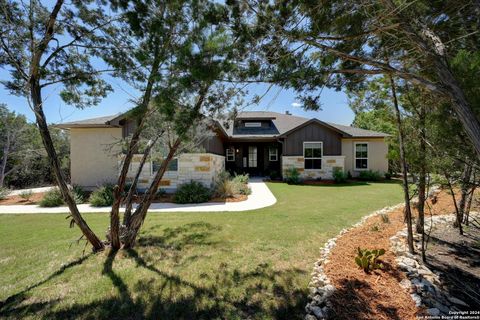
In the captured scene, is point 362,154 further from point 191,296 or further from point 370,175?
point 191,296

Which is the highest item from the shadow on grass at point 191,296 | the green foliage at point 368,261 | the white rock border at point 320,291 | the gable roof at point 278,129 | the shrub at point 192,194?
the gable roof at point 278,129

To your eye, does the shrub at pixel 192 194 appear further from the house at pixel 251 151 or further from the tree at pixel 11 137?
the tree at pixel 11 137

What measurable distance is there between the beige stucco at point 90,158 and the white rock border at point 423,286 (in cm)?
1341

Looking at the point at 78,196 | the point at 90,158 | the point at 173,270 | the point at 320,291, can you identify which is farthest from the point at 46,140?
the point at 90,158

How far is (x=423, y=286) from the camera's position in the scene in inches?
124

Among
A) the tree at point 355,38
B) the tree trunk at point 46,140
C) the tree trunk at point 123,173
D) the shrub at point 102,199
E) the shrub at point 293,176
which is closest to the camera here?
the tree at point 355,38

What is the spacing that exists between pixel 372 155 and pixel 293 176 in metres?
7.03

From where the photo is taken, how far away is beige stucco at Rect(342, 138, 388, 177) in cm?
1681

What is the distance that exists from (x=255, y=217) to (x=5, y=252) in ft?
19.3

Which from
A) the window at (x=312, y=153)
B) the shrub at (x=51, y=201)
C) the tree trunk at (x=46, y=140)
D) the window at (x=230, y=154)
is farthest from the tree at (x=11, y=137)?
the window at (x=312, y=153)

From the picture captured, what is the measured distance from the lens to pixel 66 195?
13.3 ft

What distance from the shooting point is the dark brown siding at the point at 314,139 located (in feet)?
51.4

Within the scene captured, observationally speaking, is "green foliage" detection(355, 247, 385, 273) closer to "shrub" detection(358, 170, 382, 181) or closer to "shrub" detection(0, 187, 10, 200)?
"shrub" detection(358, 170, 382, 181)

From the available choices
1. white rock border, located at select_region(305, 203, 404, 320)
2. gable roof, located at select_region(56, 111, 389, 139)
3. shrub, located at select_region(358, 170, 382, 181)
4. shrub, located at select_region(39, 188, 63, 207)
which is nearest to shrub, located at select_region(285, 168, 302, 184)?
gable roof, located at select_region(56, 111, 389, 139)
